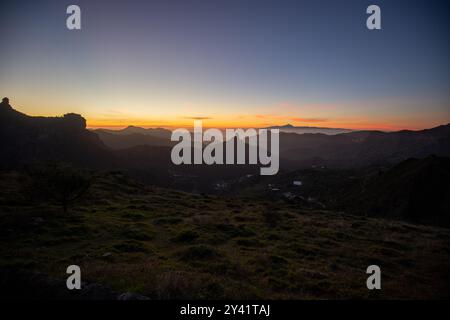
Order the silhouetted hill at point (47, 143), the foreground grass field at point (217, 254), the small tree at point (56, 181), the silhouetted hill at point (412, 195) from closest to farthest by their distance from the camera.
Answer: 1. the foreground grass field at point (217, 254)
2. the small tree at point (56, 181)
3. the silhouetted hill at point (412, 195)
4. the silhouetted hill at point (47, 143)

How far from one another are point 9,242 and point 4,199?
16854 millimetres

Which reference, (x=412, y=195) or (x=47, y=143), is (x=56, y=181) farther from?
(x=47, y=143)

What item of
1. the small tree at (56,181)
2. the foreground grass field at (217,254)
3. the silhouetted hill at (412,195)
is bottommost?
the silhouetted hill at (412,195)

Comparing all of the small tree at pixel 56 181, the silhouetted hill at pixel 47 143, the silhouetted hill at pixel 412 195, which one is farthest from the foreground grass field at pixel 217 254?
the silhouetted hill at pixel 47 143

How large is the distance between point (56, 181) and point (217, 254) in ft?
62.6

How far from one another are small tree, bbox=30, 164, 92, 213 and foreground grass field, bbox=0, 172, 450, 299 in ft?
5.41

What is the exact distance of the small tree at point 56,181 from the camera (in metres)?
29.5

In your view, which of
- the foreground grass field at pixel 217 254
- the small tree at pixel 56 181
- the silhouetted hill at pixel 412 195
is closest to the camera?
→ the foreground grass field at pixel 217 254

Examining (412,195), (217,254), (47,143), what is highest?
(47,143)

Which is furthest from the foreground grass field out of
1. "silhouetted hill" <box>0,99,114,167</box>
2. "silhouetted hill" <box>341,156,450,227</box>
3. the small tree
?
"silhouetted hill" <box>0,99,114,167</box>

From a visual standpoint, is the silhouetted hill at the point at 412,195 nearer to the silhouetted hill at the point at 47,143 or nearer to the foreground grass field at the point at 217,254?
the foreground grass field at the point at 217,254

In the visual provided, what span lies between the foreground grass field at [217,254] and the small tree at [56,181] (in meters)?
1.65

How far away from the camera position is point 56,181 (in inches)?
1158

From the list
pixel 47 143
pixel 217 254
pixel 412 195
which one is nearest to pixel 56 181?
pixel 217 254
